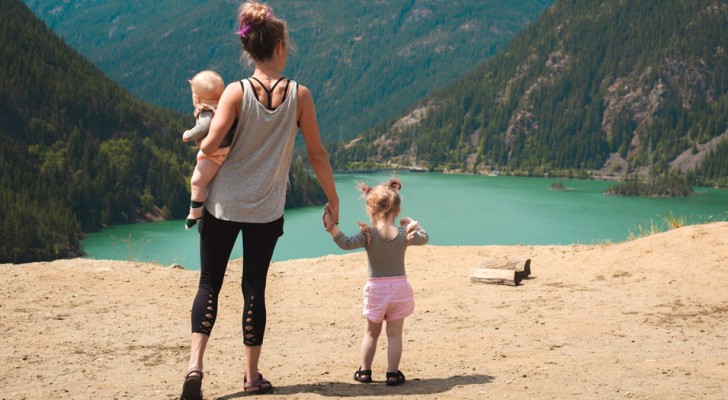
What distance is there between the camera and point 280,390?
6254 millimetres

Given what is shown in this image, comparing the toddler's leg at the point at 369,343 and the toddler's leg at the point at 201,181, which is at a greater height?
the toddler's leg at the point at 201,181

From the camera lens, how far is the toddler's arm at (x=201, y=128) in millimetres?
5891

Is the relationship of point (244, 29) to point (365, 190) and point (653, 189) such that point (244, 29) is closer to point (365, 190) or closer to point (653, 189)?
point (365, 190)

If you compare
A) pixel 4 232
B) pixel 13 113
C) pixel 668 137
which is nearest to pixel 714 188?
pixel 668 137

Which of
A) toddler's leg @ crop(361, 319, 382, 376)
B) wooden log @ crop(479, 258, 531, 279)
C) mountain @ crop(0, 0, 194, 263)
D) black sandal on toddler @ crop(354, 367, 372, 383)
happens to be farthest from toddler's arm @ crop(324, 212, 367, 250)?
mountain @ crop(0, 0, 194, 263)

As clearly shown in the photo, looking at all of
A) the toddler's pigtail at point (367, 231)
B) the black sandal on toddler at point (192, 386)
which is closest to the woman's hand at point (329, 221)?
the toddler's pigtail at point (367, 231)

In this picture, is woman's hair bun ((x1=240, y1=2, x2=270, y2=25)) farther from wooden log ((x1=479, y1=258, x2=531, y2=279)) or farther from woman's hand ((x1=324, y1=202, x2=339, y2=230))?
wooden log ((x1=479, y1=258, x2=531, y2=279))

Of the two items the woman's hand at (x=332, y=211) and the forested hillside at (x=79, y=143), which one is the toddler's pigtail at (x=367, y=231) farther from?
the forested hillside at (x=79, y=143)

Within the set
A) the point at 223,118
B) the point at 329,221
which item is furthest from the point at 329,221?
the point at 223,118

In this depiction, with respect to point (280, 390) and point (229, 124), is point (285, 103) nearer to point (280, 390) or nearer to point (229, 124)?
point (229, 124)

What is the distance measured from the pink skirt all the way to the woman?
0.88 metres

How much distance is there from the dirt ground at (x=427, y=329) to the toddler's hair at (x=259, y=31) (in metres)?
2.28

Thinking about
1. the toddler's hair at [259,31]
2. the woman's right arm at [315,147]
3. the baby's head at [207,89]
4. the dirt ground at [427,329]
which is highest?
the toddler's hair at [259,31]

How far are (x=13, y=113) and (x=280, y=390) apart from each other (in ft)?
370
